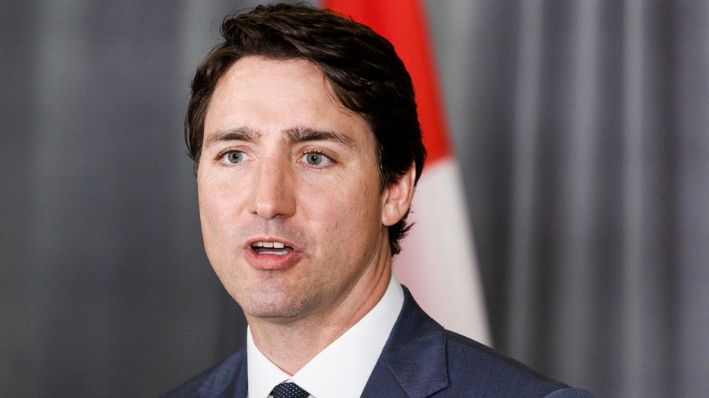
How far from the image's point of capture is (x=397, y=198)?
2.75 m

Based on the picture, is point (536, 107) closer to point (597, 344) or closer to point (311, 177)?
point (597, 344)

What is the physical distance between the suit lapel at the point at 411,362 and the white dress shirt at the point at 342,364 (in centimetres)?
3

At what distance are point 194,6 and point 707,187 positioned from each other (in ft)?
5.96

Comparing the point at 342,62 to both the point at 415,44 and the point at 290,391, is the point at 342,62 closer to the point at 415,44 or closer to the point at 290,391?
the point at 290,391

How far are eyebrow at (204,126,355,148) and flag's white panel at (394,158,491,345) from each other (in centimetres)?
121

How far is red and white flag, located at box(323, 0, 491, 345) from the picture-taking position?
369 cm

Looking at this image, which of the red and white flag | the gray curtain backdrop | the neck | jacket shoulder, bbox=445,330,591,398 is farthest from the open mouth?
the gray curtain backdrop

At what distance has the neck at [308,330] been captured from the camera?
8.25 ft

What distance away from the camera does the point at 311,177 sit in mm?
2463

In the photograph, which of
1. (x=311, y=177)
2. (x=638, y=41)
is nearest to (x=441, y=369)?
(x=311, y=177)

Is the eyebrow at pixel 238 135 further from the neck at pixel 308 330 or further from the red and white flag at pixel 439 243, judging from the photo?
the red and white flag at pixel 439 243

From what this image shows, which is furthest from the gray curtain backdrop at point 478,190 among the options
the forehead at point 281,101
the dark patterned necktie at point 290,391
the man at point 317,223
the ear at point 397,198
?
the dark patterned necktie at point 290,391

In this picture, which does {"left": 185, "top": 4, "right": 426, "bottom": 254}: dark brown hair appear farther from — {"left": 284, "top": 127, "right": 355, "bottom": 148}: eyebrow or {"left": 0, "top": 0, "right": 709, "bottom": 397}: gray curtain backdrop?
{"left": 0, "top": 0, "right": 709, "bottom": 397}: gray curtain backdrop

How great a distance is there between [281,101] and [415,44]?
1.37m
